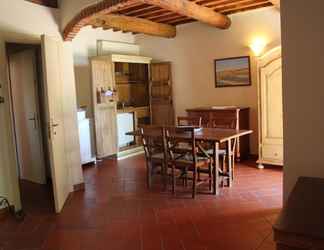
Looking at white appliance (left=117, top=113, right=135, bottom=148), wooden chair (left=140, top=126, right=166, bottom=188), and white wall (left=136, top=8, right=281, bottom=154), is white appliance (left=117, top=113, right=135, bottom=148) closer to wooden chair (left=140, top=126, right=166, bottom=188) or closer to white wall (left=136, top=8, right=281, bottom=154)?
white wall (left=136, top=8, right=281, bottom=154)

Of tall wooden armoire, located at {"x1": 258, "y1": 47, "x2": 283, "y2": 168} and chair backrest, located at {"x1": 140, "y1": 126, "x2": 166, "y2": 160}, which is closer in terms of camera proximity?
chair backrest, located at {"x1": 140, "y1": 126, "x2": 166, "y2": 160}

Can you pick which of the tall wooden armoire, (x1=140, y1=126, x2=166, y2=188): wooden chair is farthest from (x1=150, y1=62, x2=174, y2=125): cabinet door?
(x1=140, y1=126, x2=166, y2=188): wooden chair

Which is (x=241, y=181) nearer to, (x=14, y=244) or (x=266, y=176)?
(x=266, y=176)

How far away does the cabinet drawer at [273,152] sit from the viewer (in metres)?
4.89

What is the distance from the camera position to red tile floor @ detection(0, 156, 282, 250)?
2.78 metres

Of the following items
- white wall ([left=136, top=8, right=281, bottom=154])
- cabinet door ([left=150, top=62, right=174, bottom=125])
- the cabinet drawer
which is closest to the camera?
the cabinet drawer

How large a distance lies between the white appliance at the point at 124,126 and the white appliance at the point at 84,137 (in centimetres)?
84

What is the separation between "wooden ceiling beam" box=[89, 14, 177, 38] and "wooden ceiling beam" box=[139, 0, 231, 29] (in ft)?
3.86

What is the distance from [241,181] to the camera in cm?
446

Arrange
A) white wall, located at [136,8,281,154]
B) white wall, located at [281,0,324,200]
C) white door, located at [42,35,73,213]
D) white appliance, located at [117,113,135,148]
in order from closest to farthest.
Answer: white wall, located at [281,0,324,200]
white door, located at [42,35,73,213]
white wall, located at [136,8,281,154]
white appliance, located at [117,113,135,148]

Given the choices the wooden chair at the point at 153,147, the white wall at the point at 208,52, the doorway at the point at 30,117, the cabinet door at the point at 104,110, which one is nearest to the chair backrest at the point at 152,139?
the wooden chair at the point at 153,147

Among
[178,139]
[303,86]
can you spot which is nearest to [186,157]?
[178,139]

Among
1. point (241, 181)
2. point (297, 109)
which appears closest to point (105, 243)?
point (297, 109)

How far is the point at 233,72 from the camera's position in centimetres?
601
